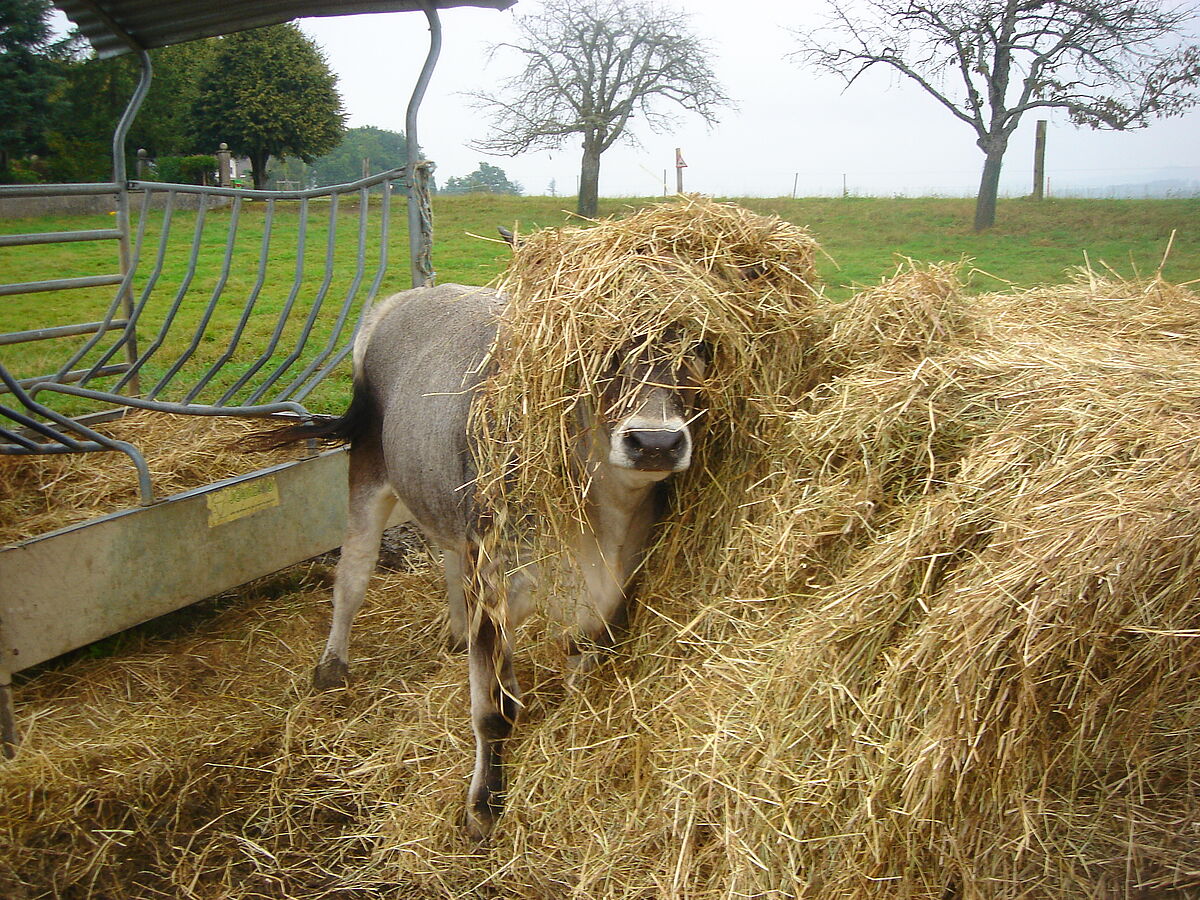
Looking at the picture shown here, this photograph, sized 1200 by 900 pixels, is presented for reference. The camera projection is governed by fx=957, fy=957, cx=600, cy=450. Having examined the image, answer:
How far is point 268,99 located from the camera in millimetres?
22875

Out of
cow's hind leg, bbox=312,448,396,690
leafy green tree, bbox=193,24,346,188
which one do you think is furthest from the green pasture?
leafy green tree, bbox=193,24,346,188

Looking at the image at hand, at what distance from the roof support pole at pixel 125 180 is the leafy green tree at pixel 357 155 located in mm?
19154

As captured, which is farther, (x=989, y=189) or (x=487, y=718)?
(x=989, y=189)

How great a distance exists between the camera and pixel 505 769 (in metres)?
3.38

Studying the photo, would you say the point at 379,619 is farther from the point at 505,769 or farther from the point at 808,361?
the point at 808,361

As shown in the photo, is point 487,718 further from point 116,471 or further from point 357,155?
point 357,155

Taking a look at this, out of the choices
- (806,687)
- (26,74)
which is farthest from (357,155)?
Result: (806,687)

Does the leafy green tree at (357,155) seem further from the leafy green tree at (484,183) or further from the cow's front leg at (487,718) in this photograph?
the cow's front leg at (487,718)

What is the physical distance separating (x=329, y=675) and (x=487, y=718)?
4.10ft

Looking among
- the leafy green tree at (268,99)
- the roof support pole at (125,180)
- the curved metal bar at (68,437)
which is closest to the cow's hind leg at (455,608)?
the curved metal bar at (68,437)

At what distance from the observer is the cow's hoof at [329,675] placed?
14.0 ft

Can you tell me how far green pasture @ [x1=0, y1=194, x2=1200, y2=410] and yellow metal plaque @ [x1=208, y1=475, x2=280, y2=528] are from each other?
1019mm

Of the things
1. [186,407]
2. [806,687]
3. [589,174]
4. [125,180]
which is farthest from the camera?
[589,174]

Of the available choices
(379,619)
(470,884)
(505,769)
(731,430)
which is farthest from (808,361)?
(379,619)
